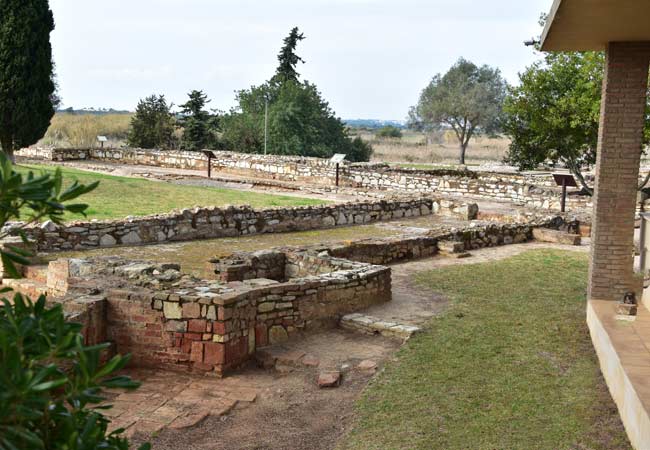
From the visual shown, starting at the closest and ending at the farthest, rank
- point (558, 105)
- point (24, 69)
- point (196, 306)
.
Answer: point (196, 306) < point (558, 105) < point (24, 69)

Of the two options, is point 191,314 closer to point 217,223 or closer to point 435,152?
point 217,223

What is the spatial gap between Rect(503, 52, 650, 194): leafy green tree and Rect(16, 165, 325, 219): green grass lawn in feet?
22.3

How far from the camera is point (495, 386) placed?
673 centimetres

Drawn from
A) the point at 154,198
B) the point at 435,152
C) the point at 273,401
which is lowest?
the point at 273,401

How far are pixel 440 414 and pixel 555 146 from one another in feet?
48.5

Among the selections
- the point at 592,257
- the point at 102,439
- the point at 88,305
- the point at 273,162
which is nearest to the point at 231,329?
the point at 88,305

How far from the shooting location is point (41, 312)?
7.59ft

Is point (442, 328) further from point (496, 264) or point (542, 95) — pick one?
point (542, 95)

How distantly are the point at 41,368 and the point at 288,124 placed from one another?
40.0 meters

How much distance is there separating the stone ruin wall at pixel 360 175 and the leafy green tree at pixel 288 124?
741 cm

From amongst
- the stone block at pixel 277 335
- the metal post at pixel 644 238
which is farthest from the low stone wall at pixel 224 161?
the stone block at pixel 277 335

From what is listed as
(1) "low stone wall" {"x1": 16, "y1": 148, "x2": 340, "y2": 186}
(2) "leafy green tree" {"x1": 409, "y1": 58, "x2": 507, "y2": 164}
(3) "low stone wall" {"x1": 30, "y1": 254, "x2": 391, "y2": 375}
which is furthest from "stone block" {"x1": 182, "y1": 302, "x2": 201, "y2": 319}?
(2) "leafy green tree" {"x1": 409, "y1": 58, "x2": 507, "y2": 164}

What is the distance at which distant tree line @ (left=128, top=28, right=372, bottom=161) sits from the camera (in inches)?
1629

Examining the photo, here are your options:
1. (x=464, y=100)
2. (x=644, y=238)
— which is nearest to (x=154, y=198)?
(x=644, y=238)
